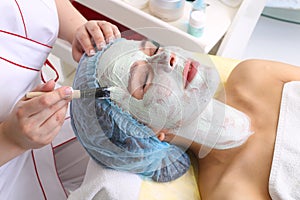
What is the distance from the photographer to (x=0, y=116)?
974 millimetres

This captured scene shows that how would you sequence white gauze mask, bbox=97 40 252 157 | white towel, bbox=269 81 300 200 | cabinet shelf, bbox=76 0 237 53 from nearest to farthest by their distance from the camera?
white gauze mask, bbox=97 40 252 157 < white towel, bbox=269 81 300 200 < cabinet shelf, bbox=76 0 237 53

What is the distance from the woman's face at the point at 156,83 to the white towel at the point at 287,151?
0.26 meters

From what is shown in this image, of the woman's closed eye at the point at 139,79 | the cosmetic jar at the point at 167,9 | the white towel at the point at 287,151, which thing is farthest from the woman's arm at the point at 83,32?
the white towel at the point at 287,151

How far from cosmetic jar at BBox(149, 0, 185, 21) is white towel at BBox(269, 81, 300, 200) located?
1.38 feet

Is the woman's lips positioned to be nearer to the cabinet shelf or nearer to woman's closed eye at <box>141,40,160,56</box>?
woman's closed eye at <box>141,40,160,56</box>

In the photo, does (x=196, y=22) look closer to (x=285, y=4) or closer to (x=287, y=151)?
(x=287, y=151)

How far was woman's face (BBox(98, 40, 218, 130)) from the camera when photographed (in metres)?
0.92

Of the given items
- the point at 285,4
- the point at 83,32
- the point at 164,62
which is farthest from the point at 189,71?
the point at 285,4

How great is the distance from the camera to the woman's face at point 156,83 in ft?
3.02

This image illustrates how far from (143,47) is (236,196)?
44cm

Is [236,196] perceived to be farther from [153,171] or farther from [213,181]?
[153,171]

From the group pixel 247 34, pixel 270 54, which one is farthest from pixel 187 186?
pixel 270 54

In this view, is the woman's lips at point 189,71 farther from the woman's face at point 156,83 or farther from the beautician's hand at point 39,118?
the beautician's hand at point 39,118

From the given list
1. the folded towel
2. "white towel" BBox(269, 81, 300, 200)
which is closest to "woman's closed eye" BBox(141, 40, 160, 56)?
"white towel" BBox(269, 81, 300, 200)
